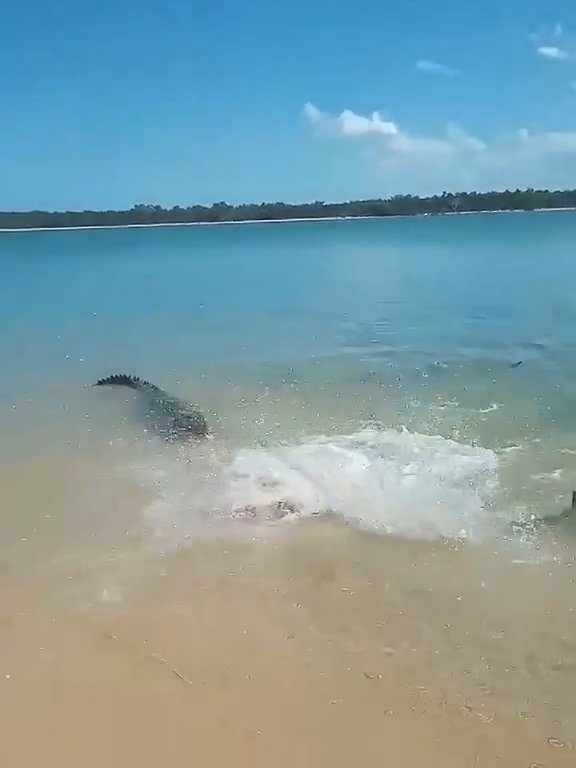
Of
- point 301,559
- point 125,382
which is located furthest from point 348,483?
point 125,382

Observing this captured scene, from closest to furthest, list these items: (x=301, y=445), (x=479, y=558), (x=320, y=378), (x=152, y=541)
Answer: (x=479, y=558) < (x=152, y=541) < (x=301, y=445) < (x=320, y=378)

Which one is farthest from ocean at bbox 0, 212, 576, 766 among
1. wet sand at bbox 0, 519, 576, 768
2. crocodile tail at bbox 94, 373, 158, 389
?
crocodile tail at bbox 94, 373, 158, 389

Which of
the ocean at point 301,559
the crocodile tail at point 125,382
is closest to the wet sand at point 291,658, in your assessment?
the ocean at point 301,559

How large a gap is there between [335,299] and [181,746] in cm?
2591

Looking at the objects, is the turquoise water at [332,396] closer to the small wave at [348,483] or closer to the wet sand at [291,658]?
the small wave at [348,483]

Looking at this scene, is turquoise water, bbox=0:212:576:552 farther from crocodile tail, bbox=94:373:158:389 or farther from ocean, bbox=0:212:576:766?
crocodile tail, bbox=94:373:158:389

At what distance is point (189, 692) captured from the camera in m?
5.56

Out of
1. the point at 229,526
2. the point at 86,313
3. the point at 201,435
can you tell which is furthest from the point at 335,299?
the point at 229,526

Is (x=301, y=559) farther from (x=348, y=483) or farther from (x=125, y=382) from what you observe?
(x=125, y=382)

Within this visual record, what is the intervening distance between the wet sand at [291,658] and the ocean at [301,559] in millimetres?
19

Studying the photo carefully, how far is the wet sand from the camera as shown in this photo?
16.6 feet

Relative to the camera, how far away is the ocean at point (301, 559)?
528 cm

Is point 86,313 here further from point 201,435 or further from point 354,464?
point 354,464

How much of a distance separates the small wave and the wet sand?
65 cm
